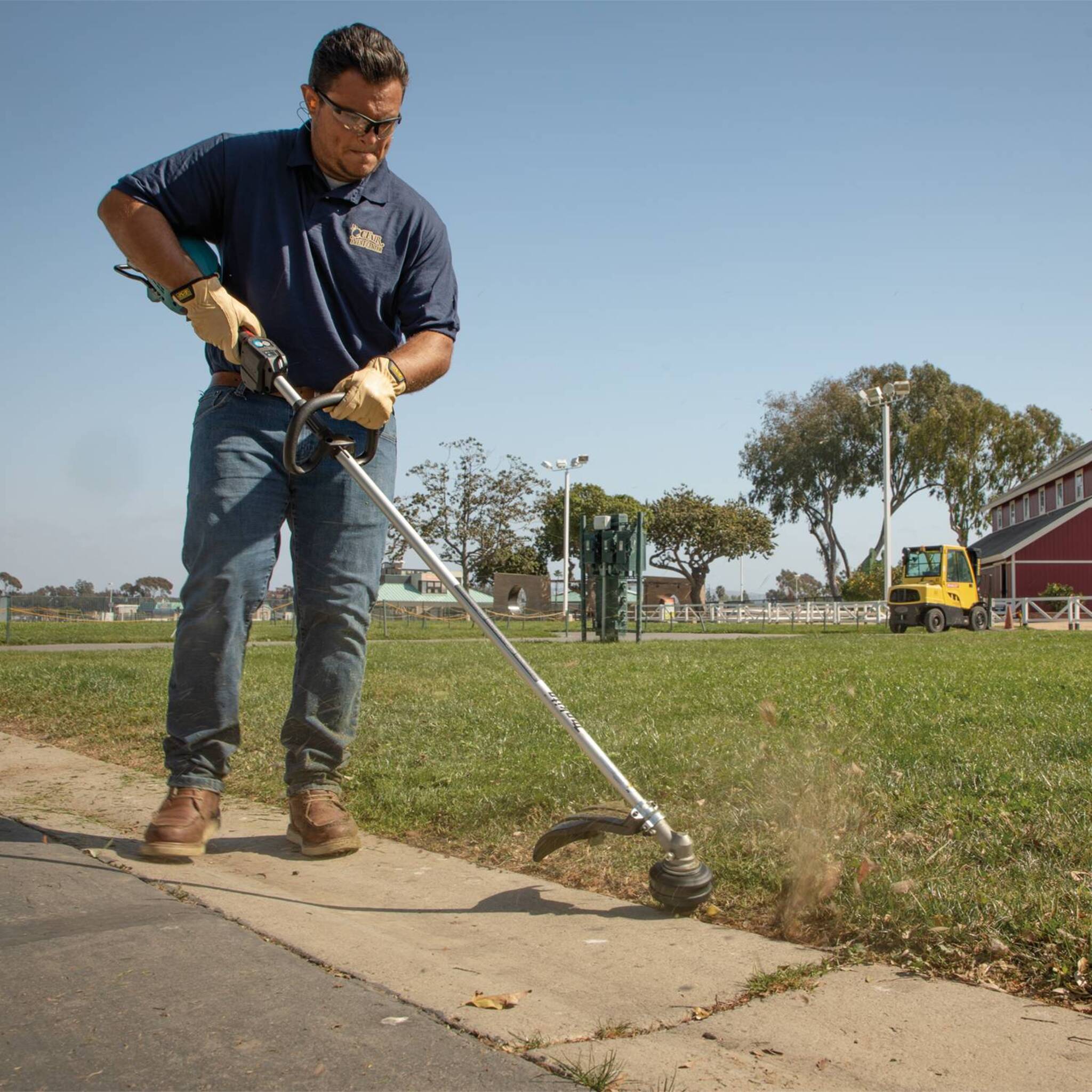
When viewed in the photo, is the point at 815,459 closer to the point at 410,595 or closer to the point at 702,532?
the point at 702,532

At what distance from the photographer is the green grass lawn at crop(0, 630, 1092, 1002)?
2.37 meters

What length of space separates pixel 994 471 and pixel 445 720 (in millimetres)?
54380

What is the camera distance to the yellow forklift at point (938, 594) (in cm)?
2444

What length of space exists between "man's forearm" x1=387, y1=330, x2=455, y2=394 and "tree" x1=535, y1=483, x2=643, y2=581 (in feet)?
198

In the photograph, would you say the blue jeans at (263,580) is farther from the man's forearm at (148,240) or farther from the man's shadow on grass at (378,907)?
the man's forearm at (148,240)

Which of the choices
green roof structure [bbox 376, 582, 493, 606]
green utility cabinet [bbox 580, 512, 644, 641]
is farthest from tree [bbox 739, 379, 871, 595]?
green utility cabinet [bbox 580, 512, 644, 641]

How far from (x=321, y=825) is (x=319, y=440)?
115 cm

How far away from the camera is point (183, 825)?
116 inches

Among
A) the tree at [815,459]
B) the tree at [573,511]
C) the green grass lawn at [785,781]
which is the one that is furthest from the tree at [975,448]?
the green grass lawn at [785,781]

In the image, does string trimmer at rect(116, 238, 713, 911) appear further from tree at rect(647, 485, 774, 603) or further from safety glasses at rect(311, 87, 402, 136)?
tree at rect(647, 485, 774, 603)

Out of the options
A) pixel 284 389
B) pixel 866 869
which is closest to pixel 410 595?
pixel 284 389

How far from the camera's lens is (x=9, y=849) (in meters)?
2.92

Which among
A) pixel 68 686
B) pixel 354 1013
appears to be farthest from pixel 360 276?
pixel 68 686

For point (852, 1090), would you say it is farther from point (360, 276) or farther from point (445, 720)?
point (445, 720)
